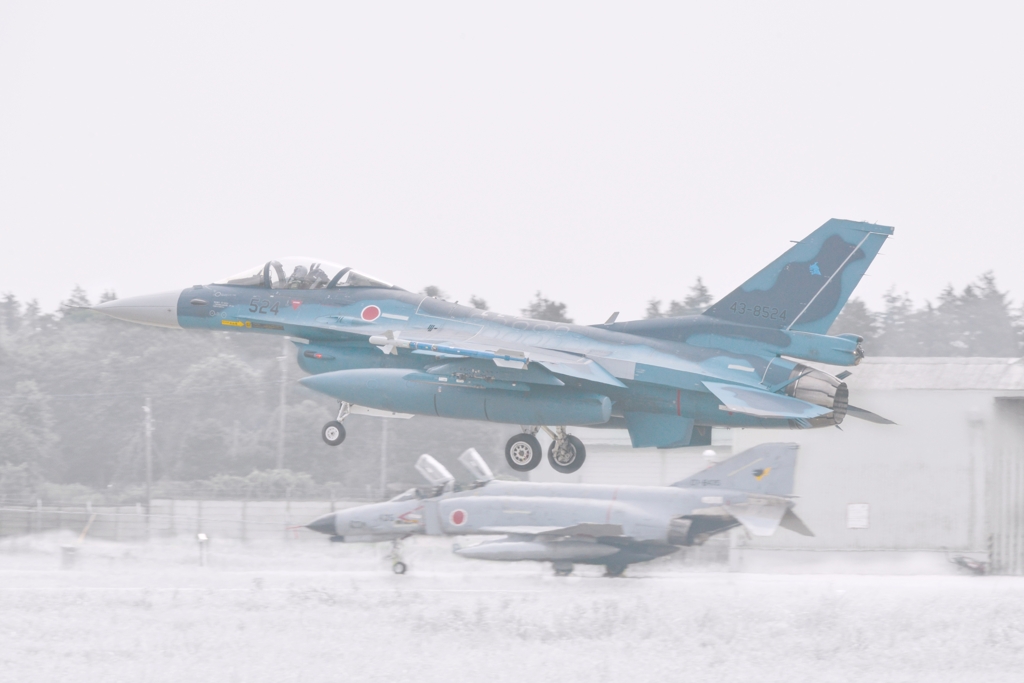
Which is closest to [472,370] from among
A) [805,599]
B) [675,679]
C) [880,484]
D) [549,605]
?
[675,679]

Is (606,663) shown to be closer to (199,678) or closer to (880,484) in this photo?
(199,678)

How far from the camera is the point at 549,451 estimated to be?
2280 centimetres

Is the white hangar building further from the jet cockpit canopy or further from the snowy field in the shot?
the jet cockpit canopy

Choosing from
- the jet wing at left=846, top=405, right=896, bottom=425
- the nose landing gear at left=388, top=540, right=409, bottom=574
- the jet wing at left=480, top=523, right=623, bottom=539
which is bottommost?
the nose landing gear at left=388, top=540, right=409, bottom=574

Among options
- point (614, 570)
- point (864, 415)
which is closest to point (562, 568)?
point (614, 570)

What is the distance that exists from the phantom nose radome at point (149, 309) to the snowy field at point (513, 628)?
29.7 ft

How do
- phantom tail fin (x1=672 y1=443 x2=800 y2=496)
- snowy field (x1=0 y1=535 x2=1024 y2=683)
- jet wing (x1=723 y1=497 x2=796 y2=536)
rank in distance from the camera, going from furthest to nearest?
phantom tail fin (x1=672 y1=443 x2=800 y2=496) → jet wing (x1=723 y1=497 x2=796 y2=536) → snowy field (x1=0 y1=535 x2=1024 y2=683)

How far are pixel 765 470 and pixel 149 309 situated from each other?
67.1ft

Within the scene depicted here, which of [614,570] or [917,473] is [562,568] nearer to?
[614,570]

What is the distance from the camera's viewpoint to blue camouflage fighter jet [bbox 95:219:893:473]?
21.8 meters

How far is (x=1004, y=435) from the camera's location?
133 feet

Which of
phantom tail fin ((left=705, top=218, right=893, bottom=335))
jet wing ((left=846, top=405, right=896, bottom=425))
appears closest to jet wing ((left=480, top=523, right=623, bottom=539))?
jet wing ((left=846, top=405, right=896, bottom=425))

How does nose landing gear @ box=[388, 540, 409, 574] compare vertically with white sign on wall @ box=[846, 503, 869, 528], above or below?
below

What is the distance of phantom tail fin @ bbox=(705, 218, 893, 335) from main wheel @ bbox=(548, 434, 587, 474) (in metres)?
3.44
